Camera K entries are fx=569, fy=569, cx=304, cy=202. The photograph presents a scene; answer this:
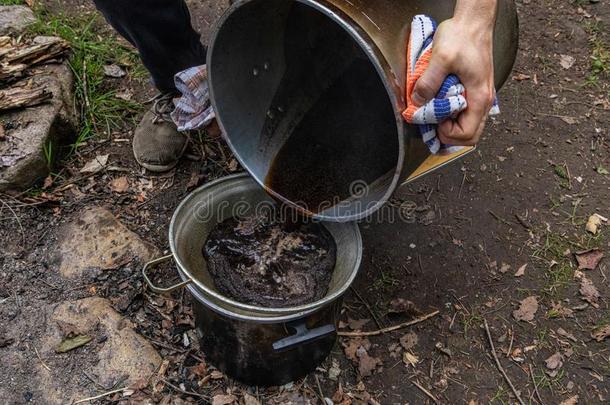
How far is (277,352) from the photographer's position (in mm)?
2021

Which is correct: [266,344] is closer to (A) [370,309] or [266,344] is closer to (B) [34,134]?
(A) [370,309]

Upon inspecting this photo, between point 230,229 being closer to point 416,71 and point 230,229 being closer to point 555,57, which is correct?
point 416,71

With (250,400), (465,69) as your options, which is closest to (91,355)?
(250,400)

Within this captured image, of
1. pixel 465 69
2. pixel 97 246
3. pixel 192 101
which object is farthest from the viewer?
pixel 192 101

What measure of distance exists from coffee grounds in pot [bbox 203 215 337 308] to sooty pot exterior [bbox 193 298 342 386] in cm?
16

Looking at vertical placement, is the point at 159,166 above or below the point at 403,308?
above

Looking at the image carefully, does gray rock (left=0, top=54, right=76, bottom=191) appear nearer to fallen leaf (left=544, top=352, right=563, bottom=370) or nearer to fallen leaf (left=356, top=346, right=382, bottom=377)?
fallen leaf (left=356, top=346, right=382, bottom=377)

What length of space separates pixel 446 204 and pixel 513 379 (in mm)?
905

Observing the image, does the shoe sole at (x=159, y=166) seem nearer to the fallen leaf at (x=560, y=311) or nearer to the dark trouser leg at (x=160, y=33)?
the dark trouser leg at (x=160, y=33)

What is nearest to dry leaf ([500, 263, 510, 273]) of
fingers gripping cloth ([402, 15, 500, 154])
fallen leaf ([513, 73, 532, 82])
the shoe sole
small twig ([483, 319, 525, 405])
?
small twig ([483, 319, 525, 405])

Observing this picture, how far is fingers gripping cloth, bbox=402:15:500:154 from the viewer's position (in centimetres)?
149

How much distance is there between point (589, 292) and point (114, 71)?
274cm

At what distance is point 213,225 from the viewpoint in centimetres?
241

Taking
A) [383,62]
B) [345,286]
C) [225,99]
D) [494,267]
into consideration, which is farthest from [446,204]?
[383,62]
